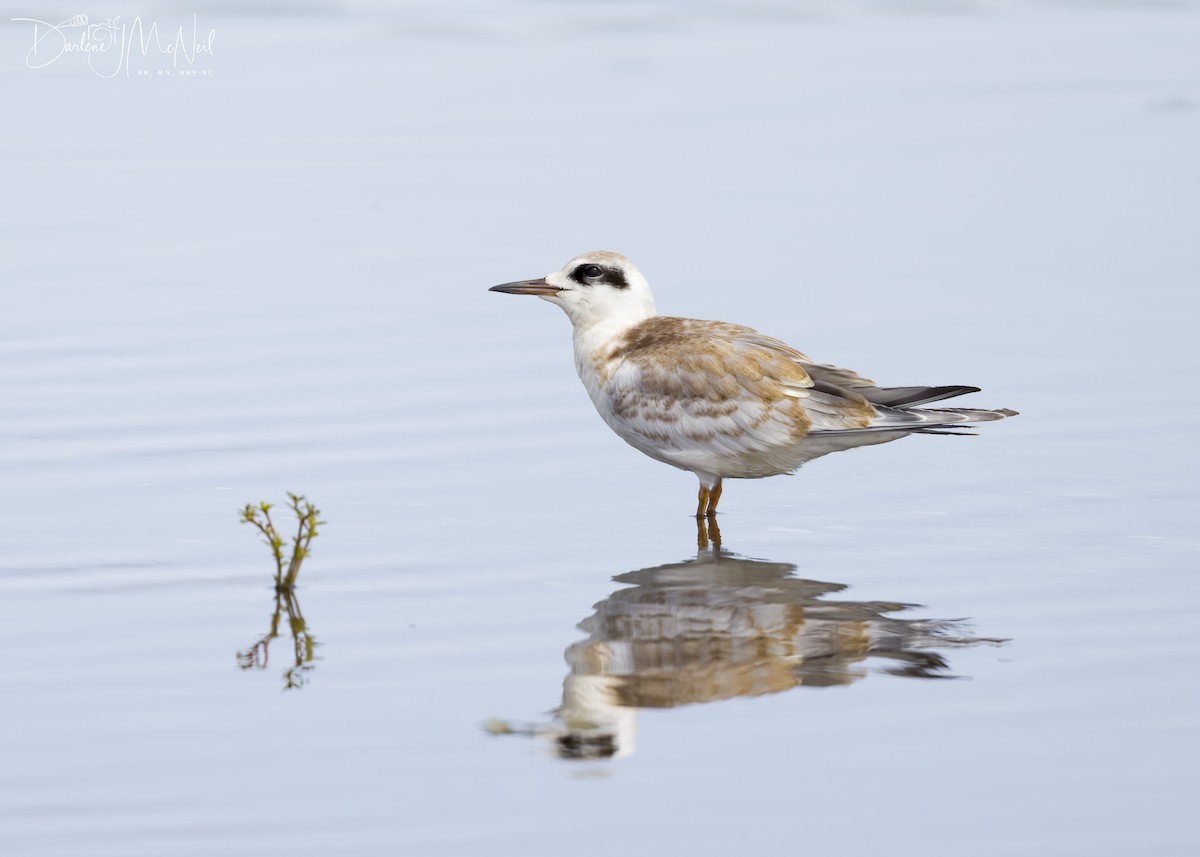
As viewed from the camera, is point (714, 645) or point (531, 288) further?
point (531, 288)

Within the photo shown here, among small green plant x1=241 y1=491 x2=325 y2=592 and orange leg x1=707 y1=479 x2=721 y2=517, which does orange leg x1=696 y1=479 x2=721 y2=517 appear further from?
small green plant x1=241 y1=491 x2=325 y2=592

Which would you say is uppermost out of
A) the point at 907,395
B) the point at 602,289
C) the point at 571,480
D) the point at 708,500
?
the point at 602,289

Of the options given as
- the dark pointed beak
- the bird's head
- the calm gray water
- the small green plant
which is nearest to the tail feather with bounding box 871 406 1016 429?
the calm gray water

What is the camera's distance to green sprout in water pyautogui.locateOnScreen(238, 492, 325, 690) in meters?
8.00

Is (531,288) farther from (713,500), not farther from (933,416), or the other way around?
(933,416)

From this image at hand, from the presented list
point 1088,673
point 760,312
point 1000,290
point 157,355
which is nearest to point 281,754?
point 1088,673

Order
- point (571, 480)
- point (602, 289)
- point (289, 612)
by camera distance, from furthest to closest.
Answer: point (602, 289), point (571, 480), point (289, 612)

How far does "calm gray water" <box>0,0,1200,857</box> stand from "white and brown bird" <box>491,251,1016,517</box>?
37cm

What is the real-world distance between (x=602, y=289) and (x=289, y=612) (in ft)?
10.4

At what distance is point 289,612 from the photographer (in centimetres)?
867

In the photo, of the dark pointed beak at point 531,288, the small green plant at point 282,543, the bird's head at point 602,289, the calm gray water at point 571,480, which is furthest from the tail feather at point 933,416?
the small green plant at point 282,543

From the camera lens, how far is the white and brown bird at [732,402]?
32.9 ft

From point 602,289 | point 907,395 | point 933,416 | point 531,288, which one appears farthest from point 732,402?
point 531,288

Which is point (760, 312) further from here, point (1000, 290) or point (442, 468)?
point (442, 468)
